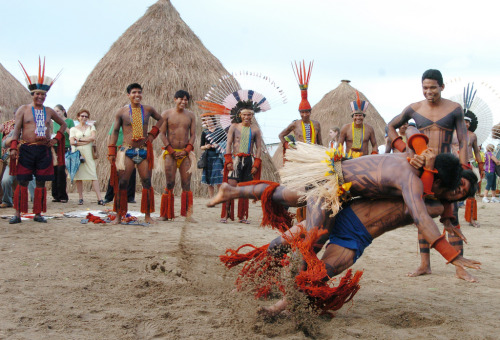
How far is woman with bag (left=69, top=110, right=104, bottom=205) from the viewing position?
9.11m

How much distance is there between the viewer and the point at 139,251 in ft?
15.5

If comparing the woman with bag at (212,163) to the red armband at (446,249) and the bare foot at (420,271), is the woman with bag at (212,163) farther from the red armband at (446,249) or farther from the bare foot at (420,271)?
the red armband at (446,249)

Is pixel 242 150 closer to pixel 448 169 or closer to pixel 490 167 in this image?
pixel 448 169

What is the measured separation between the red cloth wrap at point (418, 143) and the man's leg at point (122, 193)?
14.3ft

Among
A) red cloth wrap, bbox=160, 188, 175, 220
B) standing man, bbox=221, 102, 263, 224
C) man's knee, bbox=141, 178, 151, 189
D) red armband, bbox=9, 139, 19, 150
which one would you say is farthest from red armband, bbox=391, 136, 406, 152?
red armband, bbox=9, 139, 19, 150

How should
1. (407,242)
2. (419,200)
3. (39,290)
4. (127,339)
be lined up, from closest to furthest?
1. (127,339)
2. (419,200)
3. (39,290)
4. (407,242)

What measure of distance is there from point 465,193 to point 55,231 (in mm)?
4417

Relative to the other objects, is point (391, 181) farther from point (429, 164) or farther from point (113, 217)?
point (113, 217)

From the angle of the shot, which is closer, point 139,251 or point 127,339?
point 127,339

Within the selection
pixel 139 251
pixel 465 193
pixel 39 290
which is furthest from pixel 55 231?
pixel 465 193

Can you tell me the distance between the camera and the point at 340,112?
2114cm

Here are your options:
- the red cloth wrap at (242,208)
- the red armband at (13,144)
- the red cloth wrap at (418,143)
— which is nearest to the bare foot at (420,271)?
the red cloth wrap at (418,143)

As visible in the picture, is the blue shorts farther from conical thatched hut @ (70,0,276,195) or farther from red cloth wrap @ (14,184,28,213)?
conical thatched hut @ (70,0,276,195)

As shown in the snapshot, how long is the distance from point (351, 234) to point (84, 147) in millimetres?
7177
